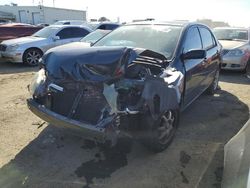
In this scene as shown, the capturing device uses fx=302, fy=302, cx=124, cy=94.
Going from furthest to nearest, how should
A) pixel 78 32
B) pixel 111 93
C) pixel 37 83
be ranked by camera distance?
pixel 78 32 < pixel 37 83 < pixel 111 93

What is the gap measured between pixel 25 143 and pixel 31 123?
30.9 inches

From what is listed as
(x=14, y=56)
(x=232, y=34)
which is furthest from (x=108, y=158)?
(x=232, y=34)

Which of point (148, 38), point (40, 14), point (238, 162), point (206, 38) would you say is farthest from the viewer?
point (40, 14)

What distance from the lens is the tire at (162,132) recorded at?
3.66 meters

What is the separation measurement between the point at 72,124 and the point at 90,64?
0.72 m

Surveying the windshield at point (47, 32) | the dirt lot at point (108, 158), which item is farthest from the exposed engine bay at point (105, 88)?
the windshield at point (47, 32)

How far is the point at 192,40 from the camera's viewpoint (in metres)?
5.11

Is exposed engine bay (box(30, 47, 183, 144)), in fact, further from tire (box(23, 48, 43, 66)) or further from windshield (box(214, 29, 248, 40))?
windshield (box(214, 29, 248, 40))

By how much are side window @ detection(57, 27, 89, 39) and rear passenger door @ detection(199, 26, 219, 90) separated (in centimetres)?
708

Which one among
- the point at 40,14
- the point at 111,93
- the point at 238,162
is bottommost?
the point at 40,14

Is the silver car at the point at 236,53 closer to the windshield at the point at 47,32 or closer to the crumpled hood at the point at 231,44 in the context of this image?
the crumpled hood at the point at 231,44

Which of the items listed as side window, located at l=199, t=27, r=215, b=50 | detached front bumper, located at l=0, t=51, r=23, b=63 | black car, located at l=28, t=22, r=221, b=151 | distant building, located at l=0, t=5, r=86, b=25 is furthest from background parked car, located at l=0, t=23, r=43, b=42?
distant building, located at l=0, t=5, r=86, b=25

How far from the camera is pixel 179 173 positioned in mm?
3588

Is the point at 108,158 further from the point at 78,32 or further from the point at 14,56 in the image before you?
the point at 78,32
